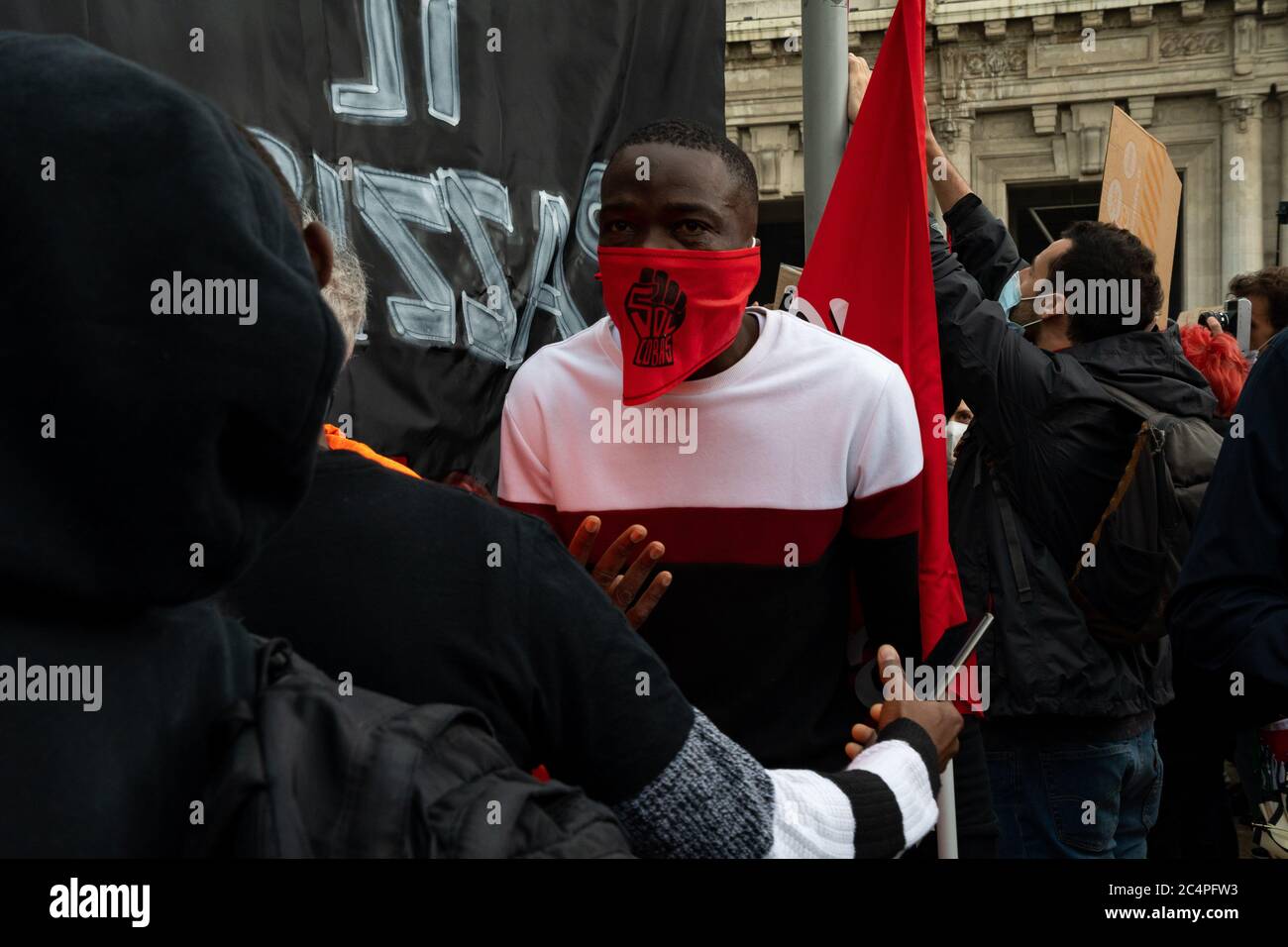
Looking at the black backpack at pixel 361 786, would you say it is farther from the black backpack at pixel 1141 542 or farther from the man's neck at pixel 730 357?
the black backpack at pixel 1141 542

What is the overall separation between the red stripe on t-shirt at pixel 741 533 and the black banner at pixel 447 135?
95cm

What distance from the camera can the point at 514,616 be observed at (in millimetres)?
1256

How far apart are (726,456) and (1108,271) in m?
1.64

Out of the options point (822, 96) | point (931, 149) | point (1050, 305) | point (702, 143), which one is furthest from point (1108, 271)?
point (702, 143)

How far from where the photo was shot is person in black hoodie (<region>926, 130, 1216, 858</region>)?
3.07m

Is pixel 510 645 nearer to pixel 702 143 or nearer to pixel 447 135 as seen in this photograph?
pixel 702 143

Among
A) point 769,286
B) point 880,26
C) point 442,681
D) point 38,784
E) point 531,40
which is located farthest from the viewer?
point 769,286

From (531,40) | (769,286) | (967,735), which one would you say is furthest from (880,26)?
(967,735)

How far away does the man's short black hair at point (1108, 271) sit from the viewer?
3.38m

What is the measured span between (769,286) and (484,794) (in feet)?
78.1

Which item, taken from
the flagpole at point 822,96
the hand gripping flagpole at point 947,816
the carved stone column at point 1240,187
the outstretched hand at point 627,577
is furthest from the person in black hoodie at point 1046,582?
the carved stone column at point 1240,187

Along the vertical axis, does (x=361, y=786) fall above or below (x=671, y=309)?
below

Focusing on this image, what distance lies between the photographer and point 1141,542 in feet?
9.98
